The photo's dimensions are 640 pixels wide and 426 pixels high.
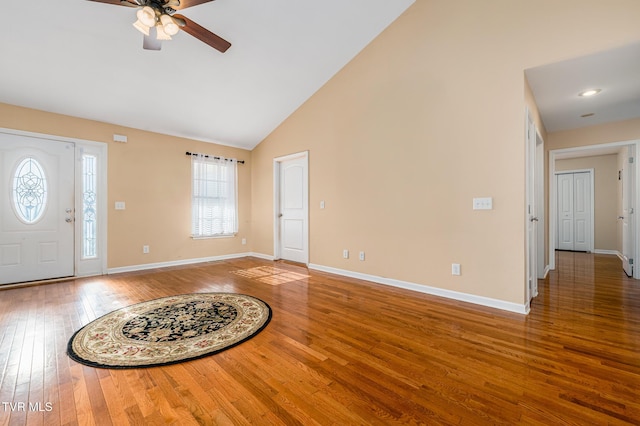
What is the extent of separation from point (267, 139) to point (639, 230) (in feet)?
21.4

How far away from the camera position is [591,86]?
3.16m

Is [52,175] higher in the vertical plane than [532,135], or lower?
lower

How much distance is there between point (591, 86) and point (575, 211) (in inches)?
207

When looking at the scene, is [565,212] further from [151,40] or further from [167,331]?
[151,40]

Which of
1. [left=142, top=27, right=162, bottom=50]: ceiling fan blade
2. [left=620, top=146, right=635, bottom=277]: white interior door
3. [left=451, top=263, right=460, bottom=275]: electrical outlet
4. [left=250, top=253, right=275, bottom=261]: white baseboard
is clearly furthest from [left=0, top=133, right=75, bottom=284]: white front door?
[left=620, top=146, right=635, bottom=277]: white interior door

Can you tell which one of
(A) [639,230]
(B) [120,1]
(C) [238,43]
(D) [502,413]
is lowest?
(D) [502,413]

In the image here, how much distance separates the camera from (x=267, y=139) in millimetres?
6066

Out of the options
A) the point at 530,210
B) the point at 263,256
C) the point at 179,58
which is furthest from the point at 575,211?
the point at 179,58

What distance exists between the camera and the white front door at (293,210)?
5285 mm

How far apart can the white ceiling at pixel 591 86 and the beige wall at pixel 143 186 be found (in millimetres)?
5593

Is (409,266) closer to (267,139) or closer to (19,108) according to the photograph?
(267,139)

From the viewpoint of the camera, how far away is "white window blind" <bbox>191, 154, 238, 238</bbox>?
18.5ft

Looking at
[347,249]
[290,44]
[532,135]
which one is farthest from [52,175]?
[532,135]

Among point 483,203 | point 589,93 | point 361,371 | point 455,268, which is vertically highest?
point 589,93
